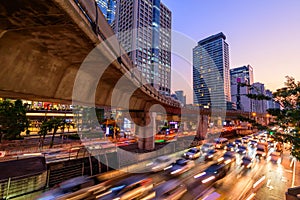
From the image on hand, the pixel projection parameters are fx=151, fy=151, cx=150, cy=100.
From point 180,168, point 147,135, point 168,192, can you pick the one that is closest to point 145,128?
point 147,135

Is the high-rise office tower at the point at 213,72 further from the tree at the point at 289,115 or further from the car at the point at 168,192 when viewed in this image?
the tree at the point at 289,115

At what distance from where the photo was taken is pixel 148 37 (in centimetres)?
9712

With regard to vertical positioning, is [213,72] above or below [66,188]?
above

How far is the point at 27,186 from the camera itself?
11.7m

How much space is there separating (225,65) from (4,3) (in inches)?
7356

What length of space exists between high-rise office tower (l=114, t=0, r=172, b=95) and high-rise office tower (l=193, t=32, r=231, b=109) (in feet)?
229

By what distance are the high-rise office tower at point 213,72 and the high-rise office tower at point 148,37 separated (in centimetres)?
6975

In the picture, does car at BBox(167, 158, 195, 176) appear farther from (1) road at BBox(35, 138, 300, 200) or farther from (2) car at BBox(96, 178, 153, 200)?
(2) car at BBox(96, 178, 153, 200)

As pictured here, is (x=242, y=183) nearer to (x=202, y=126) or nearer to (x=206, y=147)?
(x=206, y=147)

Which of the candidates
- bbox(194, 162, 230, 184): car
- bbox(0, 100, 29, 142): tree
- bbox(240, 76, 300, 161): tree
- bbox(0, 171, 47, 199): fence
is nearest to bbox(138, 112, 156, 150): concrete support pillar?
bbox(194, 162, 230, 184): car

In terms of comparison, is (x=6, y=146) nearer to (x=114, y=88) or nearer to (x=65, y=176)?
(x=65, y=176)

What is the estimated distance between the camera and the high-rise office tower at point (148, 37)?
89938 millimetres

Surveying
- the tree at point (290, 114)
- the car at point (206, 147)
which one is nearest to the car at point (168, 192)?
the tree at point (290, 114)

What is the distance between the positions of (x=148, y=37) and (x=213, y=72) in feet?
312
